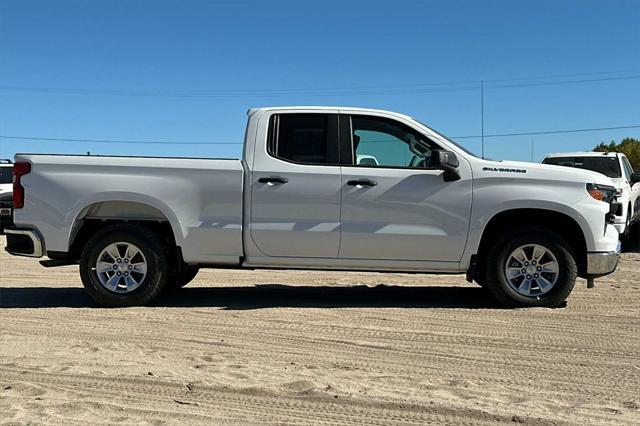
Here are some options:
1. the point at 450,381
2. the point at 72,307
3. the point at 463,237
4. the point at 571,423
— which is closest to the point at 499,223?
the point at 463,237

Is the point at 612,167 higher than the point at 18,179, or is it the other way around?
the point at 612,167

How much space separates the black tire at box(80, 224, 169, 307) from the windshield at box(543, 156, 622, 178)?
8.24 m

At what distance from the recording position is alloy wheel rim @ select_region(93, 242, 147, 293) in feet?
21.7

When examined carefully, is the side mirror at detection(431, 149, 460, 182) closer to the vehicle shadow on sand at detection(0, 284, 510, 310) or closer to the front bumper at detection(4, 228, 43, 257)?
Result: the vehicle shadow on sand at detection(0, 284, 510, 310)

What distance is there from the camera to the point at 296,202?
645 centimetres

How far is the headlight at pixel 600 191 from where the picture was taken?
633cm

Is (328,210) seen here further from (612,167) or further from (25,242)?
(612,167)

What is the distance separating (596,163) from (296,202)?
7822 millimetres

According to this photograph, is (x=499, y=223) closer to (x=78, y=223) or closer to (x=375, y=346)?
(x=375, y=346)

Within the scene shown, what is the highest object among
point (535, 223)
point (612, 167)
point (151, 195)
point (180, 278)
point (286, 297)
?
point (612, 167)

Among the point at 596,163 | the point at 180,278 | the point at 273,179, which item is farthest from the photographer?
the point at 596,163

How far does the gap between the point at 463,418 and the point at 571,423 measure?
61 centimetres

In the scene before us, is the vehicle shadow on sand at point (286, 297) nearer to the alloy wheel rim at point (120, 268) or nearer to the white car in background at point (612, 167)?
the alloy wheel rim at point (120, 268)

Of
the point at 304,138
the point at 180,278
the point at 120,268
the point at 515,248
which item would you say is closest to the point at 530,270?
the point at 515,248
